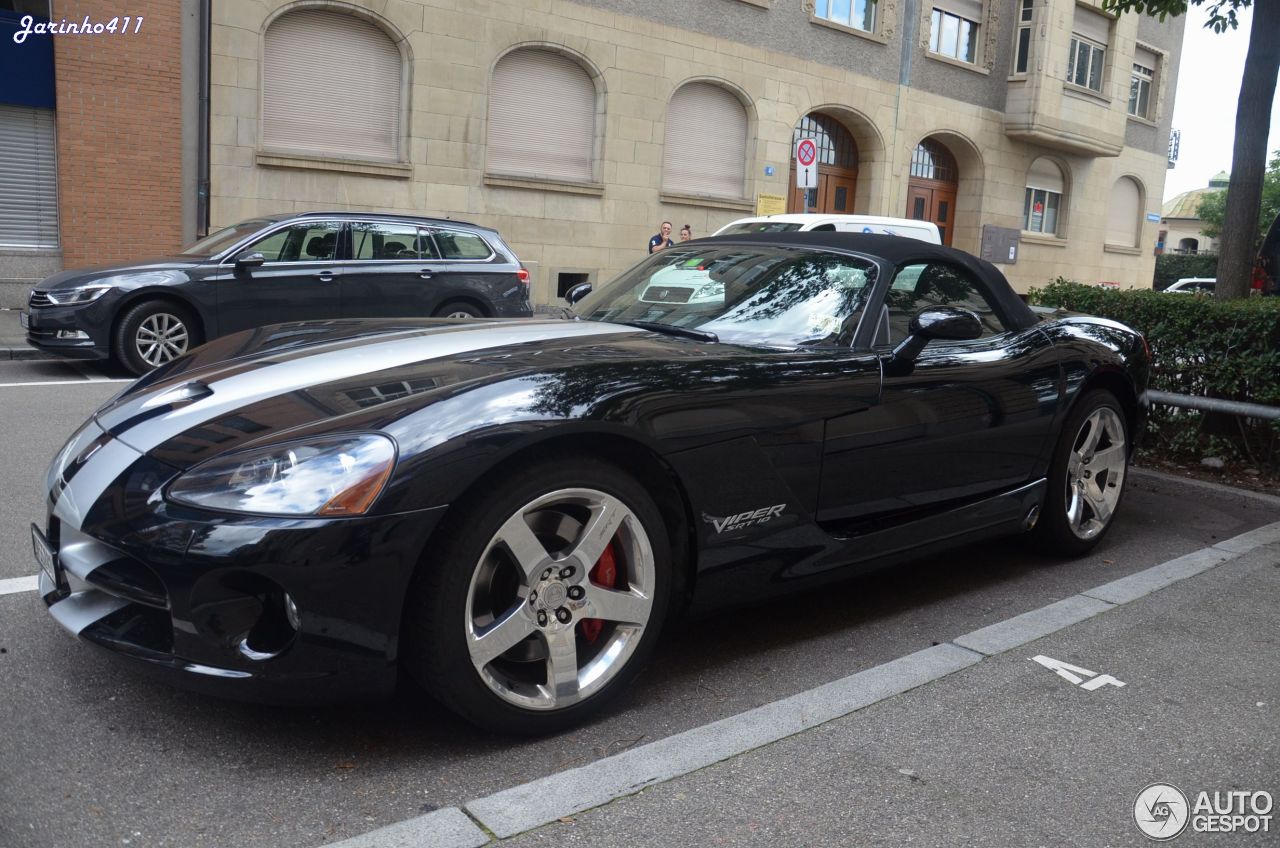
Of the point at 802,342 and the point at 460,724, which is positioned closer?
the point at 460,724

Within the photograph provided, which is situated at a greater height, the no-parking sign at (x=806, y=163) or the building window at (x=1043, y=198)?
the building window at (x=1043, y=198)

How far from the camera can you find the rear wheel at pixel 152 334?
395 inches

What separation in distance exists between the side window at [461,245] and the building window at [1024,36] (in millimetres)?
20733

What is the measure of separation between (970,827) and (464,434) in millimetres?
1519

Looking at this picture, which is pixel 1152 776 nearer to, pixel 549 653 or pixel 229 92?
pixel 549 653

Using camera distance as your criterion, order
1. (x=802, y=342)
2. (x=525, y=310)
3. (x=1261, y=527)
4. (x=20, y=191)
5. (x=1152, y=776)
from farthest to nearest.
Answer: (x=20, y=191) < (x=525, y=310) < (x=1261, y=527) < (x=802, y=342) < (x=1152, y=776)

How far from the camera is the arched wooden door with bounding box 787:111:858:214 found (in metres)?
24.3

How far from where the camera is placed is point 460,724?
3033 millimetres

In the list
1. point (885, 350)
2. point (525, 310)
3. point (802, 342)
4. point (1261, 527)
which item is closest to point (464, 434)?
→ point (802, 342)

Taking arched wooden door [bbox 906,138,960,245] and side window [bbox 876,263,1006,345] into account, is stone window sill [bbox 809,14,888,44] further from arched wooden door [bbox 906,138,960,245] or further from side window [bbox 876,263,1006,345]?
side window [bbox 876,263,1006,345]

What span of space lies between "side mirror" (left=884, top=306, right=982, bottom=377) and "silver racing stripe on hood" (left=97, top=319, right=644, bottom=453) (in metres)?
1.01

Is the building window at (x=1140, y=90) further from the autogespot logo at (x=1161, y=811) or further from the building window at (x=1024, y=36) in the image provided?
the autogespot logo at (x=1161, y=811)

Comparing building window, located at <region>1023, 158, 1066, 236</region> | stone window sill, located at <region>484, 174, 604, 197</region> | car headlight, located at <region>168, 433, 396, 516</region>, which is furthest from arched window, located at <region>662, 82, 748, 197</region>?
car headlight, located at <region>168, 433, 396, 516</region>

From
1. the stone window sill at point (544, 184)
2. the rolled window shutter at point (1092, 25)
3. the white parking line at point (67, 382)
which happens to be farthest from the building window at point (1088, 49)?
the white parking line at point (67, 382)
